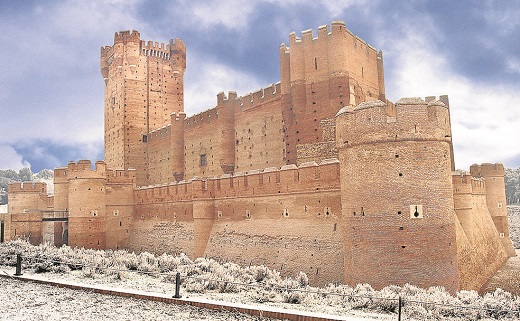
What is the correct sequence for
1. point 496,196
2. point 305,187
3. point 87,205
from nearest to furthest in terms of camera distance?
point 305,187 < point 496,196 < point 87,205

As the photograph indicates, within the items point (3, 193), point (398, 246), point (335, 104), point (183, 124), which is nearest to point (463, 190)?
point (335, 104)

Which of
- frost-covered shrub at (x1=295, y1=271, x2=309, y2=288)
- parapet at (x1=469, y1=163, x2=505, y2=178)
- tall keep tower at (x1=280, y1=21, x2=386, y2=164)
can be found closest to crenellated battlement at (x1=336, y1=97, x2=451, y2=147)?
frost-covered shrub at (x1=295, y1=271, x2=309, y2=288)

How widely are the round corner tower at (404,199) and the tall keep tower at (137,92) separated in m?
28.0

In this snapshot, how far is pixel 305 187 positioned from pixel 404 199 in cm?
471

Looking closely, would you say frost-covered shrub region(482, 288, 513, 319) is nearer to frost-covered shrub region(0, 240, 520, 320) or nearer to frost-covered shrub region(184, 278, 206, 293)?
frost-covered shrub region(0, 240, 520, 320)

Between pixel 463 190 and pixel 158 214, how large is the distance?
15976mm

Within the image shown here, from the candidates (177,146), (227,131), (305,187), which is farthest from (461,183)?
(177,146)

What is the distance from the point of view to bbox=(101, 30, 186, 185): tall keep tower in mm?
37969

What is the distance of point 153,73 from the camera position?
39.3 meters

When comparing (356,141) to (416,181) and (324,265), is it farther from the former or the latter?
(324,265)

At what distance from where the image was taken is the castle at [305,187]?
1243cm

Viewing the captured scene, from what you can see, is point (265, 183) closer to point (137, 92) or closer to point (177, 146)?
point (177, 146)

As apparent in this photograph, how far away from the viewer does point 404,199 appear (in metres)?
12.3

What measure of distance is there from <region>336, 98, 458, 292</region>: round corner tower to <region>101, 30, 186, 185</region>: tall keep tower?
2802 cm
